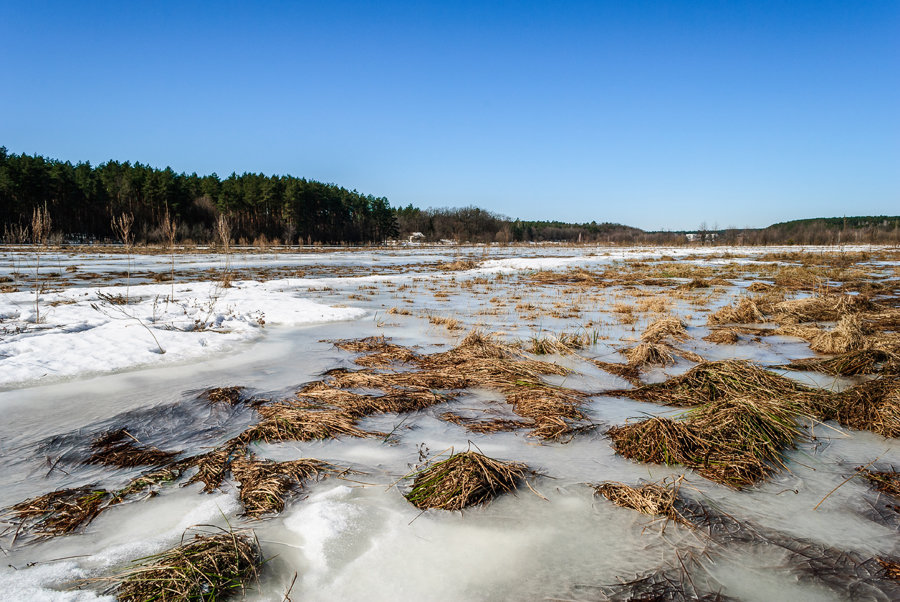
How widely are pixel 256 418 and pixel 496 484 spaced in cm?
220

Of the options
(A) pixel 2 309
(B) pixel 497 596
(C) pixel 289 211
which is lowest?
(B) pixel 497 596

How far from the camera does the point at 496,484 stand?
262 centimetres

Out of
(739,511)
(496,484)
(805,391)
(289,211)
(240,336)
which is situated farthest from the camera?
(289,211)

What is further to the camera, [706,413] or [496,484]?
[706,413]

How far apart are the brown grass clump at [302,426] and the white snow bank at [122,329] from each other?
8.63ft

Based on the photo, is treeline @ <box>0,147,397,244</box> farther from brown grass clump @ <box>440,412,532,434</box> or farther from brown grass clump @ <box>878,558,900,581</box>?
brown grass clump @ <box>878,558,900,581</box>

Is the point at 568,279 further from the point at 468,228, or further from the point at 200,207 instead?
the point at 468,228

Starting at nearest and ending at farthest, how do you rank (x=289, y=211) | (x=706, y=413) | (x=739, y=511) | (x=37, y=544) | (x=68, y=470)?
(x=37, y=544), (x=739, y=511), (x=68, y=470), (x=706, y=413), (x=289, y=211)

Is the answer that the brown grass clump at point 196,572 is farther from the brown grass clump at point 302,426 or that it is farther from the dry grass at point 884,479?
the dry grass at point 884,479

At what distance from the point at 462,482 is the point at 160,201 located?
6240 centimetres

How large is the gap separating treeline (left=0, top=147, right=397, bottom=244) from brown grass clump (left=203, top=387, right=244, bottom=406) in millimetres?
40015

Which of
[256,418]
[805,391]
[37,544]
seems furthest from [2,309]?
[805,391]

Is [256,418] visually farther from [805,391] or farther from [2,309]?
[2,309]

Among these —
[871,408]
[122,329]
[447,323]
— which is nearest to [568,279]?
[447,323]
